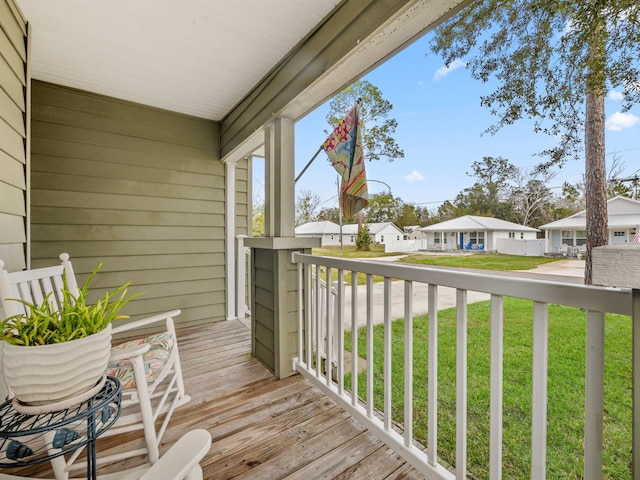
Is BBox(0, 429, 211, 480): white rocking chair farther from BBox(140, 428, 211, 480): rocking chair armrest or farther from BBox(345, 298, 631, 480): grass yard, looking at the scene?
BBox(345, 298, 631, 480): grass yard

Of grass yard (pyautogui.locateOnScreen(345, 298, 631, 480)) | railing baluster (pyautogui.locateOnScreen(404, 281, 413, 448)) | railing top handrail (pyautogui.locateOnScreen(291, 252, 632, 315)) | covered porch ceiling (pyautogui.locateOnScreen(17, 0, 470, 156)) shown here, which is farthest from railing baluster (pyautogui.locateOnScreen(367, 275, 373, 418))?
covered porch ceiling (pyautogui.locateOnScreen(17, 0, 470, 156))

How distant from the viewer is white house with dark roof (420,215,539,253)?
880 millimetres

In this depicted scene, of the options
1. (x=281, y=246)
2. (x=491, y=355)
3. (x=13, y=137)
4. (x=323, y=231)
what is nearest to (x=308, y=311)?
(x=281, y=246)

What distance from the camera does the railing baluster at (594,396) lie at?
0.77 meters

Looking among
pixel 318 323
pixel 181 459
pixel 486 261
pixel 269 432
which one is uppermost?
pixel 486 261

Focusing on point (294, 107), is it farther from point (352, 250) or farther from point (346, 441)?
point (346, 441)

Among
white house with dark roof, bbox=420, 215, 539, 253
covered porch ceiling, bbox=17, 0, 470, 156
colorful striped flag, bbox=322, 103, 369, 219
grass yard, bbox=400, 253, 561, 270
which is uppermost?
covered porch ceiling, bbox=17, 0, 470, 156

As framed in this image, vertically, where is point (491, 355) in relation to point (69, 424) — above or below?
above

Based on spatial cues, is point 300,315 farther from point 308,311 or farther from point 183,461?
point 183,461

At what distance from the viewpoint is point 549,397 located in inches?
51.0

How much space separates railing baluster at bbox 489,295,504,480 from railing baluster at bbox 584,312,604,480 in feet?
0.75

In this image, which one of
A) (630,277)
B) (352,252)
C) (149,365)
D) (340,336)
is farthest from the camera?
(340,336)

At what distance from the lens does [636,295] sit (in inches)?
25.1

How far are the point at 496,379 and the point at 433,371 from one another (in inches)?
11.0
